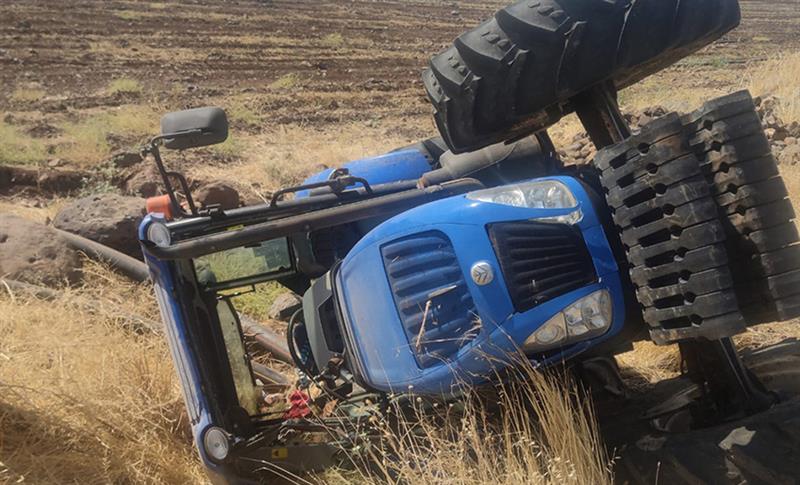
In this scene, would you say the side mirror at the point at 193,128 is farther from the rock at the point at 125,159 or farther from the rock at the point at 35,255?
the rock at the point at 125,159

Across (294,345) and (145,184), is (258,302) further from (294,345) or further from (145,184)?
(145,184)

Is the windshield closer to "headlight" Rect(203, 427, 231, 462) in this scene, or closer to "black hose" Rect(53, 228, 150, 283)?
"headlight" Rect(203, 427, 231, 462)

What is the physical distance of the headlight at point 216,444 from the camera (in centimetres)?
286

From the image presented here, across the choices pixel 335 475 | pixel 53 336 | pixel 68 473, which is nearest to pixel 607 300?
pixel 335 475

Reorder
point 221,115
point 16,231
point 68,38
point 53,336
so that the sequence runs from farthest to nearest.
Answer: point 68,38
point 16,231
point 53,336
point 221,115

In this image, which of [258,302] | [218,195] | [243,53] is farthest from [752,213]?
[243,53]

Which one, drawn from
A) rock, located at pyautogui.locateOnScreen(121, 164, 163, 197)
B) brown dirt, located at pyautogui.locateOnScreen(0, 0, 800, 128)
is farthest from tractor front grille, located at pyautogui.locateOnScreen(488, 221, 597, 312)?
brown dirt, located at pyautogui.locateOnScreen(0, 0, 800, 128)

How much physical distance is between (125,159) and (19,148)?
1986mm

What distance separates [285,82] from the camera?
16.6 m

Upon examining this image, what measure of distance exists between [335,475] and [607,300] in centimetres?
139

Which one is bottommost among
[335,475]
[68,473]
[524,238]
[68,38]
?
[335,475]

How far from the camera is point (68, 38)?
19.3 m

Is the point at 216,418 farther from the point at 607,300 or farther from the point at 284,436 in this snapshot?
the point at 607,300

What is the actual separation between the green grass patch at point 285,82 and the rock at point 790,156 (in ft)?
39.8
